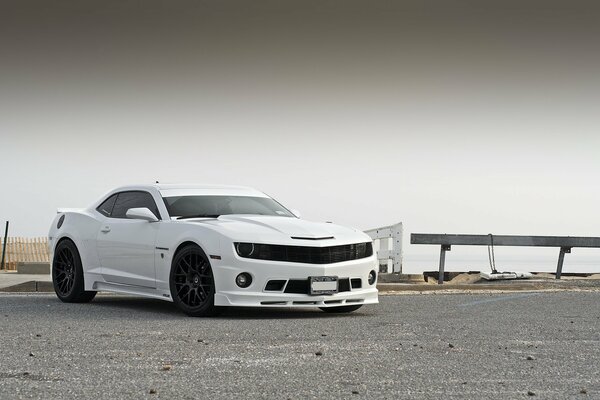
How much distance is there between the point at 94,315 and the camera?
11.0 metres

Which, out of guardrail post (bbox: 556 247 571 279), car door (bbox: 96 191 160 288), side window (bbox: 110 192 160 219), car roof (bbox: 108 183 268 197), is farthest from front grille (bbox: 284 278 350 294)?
guardrail post (bbox: 556 247 571 279)

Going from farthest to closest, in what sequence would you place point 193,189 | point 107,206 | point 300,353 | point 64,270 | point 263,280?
point 64,270
point 107,206
point 193,189
point 263,280
point 300,353

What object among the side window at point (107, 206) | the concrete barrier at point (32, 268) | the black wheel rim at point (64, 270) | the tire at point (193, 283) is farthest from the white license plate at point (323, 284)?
the concrete barrier at point (32, 268)

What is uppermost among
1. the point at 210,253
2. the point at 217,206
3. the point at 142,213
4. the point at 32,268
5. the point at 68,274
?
the point at 217,206

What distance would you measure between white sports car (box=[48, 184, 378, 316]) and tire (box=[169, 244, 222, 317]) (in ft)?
0.04

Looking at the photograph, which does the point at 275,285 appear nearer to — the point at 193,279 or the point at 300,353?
the point at 193,279

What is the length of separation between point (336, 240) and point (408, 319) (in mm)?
1174

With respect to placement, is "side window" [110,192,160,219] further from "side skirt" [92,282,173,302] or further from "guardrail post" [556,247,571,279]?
"guardrail post" [556,247,571,279]

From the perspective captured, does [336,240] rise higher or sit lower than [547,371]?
higher

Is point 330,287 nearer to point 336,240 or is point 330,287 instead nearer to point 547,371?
point 336,240

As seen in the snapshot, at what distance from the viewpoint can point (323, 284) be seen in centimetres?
1086

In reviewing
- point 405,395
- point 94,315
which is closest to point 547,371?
point 405,395

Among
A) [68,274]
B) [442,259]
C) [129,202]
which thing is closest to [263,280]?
[129,202]

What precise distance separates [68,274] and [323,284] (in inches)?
149
